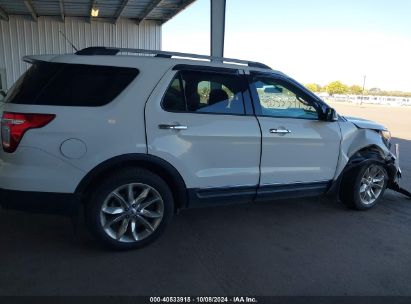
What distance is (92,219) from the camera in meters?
3.36

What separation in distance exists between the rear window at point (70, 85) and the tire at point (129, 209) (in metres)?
0.74

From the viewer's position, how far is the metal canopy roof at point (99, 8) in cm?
1183

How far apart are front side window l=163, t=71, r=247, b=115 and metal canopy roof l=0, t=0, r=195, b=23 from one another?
8.69 metres

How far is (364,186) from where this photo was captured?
5.02m

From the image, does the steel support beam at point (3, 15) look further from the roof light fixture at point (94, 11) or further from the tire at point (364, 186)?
the tire at point (364, 186)

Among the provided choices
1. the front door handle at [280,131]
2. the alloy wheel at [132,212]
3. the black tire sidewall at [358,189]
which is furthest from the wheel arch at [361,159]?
the alloy wheel at [132,212]

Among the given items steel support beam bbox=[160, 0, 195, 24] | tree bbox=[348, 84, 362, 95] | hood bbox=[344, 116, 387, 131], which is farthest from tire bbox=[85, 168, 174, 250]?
tree bbox=[348, 84, 362, 95]

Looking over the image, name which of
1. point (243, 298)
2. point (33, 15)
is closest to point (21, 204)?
point (243, 298)

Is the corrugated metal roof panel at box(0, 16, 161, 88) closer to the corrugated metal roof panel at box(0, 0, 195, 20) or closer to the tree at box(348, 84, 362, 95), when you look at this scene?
the corrugated metal roof panel at box(0, 0, 195, 20)

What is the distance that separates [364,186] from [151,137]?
3148 millimetres

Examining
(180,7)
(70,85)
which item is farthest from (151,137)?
(180,7)

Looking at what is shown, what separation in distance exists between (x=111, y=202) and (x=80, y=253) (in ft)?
1.87

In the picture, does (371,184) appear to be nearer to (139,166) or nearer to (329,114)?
(329,114)

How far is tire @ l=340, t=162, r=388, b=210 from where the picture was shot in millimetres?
4879
